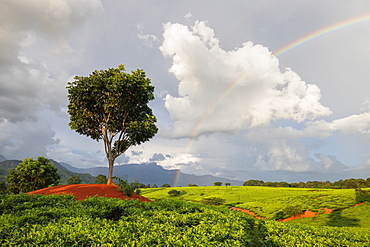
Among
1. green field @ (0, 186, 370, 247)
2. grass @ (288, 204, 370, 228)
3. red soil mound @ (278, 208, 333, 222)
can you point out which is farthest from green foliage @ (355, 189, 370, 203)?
green field @ (0, 186, 370, 247)

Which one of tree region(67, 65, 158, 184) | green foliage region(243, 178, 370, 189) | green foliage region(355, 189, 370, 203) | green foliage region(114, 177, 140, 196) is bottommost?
green foliage region(243, 178, 370, 189)

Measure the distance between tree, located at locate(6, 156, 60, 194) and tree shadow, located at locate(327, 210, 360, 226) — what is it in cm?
5703

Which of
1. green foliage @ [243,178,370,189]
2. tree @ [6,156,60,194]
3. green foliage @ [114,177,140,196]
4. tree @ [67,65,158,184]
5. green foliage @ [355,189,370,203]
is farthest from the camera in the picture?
green foliage @ [243,178,370,189]

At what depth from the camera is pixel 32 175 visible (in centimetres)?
4278

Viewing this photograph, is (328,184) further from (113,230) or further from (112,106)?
(113,230)

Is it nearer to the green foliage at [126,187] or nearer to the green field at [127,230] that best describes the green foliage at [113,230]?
the green field at [127,230]

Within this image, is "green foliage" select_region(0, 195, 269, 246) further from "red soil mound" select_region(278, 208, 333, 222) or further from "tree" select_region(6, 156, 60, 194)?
"tree" select_region(6, 156, 60, 194)

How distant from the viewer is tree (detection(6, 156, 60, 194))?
42.7 meters

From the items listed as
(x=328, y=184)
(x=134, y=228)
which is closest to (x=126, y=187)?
(x=134, y=228)

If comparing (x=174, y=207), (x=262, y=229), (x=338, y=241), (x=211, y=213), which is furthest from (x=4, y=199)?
(x=338, y=241)

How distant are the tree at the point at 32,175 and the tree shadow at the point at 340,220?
2245 inches

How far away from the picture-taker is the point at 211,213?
9359mm

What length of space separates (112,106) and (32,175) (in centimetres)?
3358

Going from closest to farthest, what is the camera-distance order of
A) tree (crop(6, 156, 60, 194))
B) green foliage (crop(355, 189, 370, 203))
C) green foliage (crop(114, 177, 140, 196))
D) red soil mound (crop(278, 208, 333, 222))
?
green foliage (crop(114, 177, 140, 196))
red soil mound (crop(278, 208, 333, 222))
green foliage (crop(355, 189, 370, 203))
tree (crop(6, 156, 60, 194))
